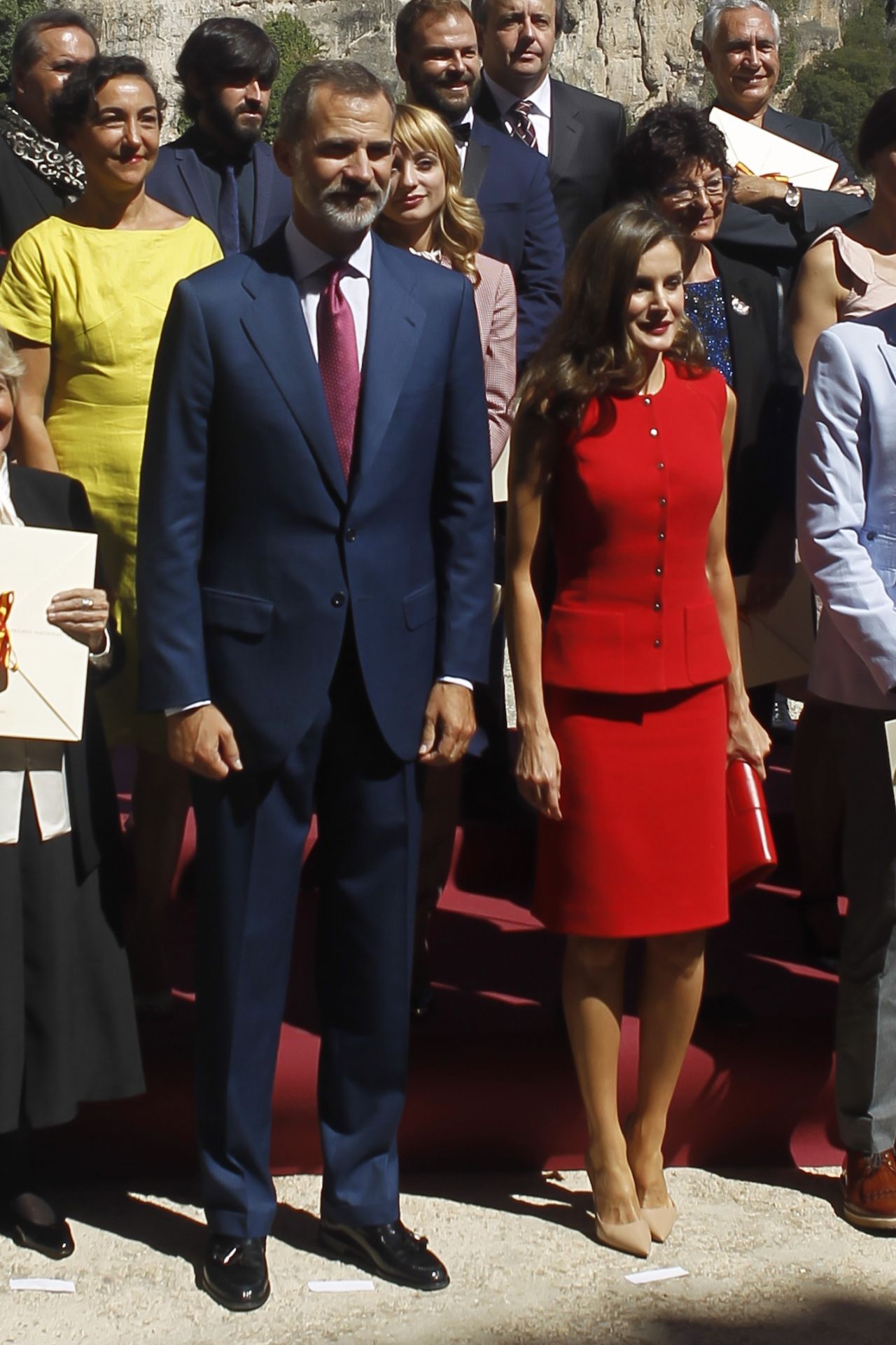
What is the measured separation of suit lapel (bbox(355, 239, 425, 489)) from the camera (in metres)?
2.93

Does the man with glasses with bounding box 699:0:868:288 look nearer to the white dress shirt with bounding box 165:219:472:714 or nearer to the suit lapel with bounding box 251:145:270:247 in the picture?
the suit lapel with bounding box 251:145:270:247

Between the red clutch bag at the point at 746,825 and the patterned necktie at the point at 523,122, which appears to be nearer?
the red clutch bag at the point at 746,825

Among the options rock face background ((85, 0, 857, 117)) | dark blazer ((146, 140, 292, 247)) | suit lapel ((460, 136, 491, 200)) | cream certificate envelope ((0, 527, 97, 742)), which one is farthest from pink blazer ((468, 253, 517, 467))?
rock face background ((85, 0, 857, 117))

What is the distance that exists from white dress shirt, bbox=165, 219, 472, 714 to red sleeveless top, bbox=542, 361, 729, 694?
483 millimetres

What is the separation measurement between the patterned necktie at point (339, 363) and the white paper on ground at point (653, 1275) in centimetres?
165

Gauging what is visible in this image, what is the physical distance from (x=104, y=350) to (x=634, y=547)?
4.17ft

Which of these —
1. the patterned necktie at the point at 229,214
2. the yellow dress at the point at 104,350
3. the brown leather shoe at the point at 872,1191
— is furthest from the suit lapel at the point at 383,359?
the brown leather shoe at the point at 872,1191

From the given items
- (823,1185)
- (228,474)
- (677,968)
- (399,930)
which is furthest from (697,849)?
(228,474)

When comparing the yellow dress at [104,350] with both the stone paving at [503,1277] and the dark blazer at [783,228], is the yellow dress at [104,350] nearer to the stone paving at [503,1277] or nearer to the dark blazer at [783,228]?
the stone paving at [503,1277]

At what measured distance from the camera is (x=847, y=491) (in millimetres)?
3258

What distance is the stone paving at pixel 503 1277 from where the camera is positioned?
3033 mm

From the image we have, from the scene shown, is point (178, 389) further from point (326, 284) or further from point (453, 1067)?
point (453, 1067)

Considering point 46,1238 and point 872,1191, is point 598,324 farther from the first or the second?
point 46,1238

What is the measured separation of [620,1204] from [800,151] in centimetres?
299
